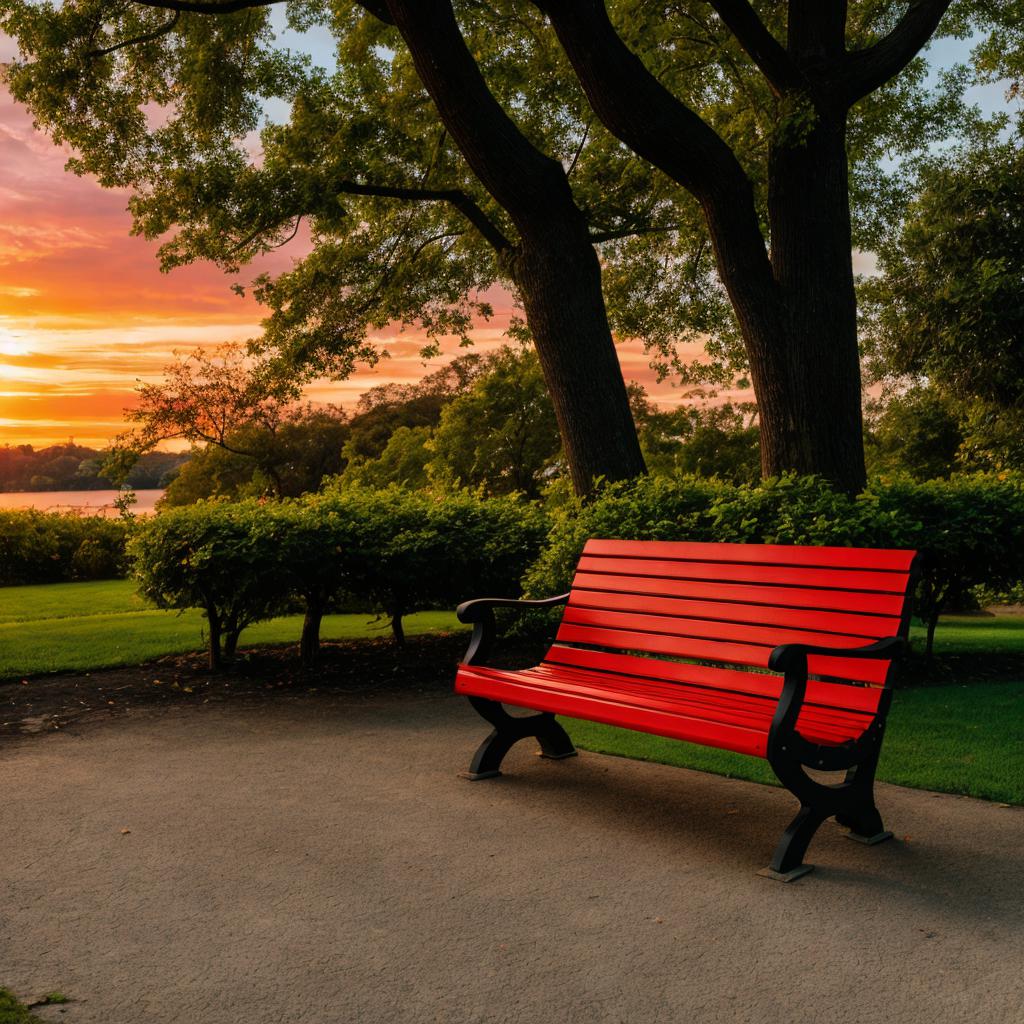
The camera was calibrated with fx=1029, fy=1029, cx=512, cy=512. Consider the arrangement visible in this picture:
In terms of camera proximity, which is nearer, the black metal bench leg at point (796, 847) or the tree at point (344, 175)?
the black metal bench leg at point (796, 847)

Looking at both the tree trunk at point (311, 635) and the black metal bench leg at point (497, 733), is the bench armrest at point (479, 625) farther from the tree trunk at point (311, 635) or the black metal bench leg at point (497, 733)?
the tree trunk at point (311, 635)

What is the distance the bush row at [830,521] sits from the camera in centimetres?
746

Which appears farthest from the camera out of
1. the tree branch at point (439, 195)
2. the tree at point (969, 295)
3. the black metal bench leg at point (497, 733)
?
the tree at point (969, 295)

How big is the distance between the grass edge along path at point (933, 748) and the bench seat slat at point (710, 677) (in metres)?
0.67

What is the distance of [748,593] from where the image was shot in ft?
16.5

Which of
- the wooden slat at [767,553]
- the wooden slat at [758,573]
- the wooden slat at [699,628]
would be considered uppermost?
the wooden slat at [767,553]

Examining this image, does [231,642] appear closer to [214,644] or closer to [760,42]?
[214,644]

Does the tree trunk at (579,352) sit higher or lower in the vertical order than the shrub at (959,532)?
higher

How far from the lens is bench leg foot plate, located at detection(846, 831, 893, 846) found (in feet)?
14.3

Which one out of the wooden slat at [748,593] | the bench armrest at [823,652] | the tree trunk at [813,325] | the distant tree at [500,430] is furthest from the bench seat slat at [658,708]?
the distant tree at [500,430]

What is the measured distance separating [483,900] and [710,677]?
1726 millimetres

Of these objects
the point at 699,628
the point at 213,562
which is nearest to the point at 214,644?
the point at 213,562

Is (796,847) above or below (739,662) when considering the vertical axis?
below

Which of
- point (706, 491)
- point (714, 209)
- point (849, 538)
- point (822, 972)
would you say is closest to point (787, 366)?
point (714, 209)
